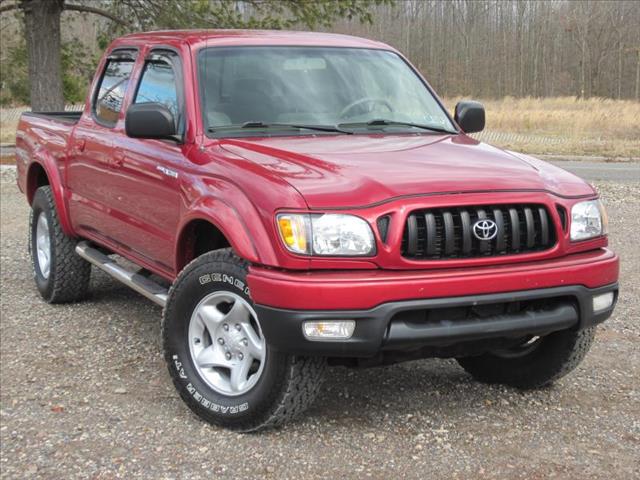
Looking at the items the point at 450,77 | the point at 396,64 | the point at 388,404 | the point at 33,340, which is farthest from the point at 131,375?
the point at 450,77

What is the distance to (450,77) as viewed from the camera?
2228 inches

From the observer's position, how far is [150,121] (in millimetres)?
4418

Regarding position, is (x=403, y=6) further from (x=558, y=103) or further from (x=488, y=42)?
(x=558, y=103)

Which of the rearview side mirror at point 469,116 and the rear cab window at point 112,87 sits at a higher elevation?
the rear cab window at point 112,87

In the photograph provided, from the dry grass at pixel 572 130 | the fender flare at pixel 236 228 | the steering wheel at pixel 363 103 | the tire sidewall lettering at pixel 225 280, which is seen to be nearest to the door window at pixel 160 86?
the fender flare at pixel 236 228

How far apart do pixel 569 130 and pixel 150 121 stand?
27.4 m

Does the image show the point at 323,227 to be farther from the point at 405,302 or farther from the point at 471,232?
the point at 471,232

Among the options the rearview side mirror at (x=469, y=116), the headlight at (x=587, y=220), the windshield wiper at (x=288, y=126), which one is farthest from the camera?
the rearview side mirror at (x=469, y=116)

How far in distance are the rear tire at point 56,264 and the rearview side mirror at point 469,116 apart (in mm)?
2958

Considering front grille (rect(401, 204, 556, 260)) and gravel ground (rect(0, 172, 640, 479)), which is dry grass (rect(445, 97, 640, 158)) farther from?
front grille (rect(401, 204, 556, 260))

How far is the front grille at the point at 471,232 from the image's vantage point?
3543 millimetres

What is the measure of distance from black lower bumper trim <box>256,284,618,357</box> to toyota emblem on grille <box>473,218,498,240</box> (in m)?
0.25

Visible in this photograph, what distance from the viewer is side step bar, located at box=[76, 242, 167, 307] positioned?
15.7 feet

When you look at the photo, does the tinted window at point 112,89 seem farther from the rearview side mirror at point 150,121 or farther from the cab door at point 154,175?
the rearview side mirror at point 150,121
